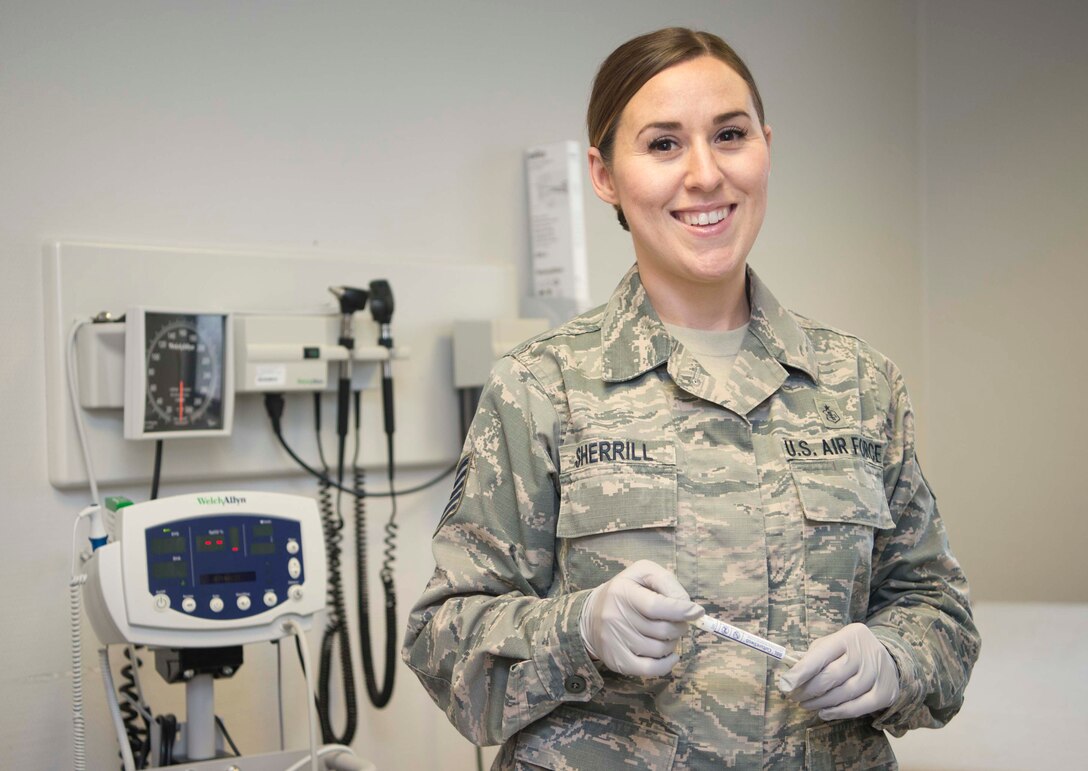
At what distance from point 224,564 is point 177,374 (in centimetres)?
34

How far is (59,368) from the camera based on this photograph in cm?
164

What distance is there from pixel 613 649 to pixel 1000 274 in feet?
8.12

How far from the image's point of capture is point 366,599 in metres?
1.95

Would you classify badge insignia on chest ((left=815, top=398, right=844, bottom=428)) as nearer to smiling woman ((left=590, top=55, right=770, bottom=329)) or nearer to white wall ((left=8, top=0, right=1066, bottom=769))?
smiling woman ((left=590, top=55, right=770, bottom=329))

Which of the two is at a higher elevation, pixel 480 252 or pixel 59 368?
pixel 480 252

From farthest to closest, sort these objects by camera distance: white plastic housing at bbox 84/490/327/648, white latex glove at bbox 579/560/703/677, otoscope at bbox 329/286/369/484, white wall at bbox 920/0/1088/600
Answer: white wall at bbox 920/0/1088/600 < otoscope at bbox 329/286/369/484 < white plastic housing at bbox 84/490/327/648 < white latex glove at bbox 579/560/703/677

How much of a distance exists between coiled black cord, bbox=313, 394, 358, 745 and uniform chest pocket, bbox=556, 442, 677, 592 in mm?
857

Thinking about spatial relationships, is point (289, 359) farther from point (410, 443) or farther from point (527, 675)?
point (527, 675)

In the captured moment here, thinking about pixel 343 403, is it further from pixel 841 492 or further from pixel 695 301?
pixel 841 492

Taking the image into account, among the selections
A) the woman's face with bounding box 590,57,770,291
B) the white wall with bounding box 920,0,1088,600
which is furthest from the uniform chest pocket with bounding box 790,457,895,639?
the white wall with bounding box 920,0,1088,600

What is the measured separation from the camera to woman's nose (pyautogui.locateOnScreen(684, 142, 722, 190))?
1.17 meters

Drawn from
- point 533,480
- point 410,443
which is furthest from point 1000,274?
point 533,480

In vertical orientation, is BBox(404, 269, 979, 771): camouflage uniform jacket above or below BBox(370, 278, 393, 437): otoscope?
below

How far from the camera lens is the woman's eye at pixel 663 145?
1.21 metres
